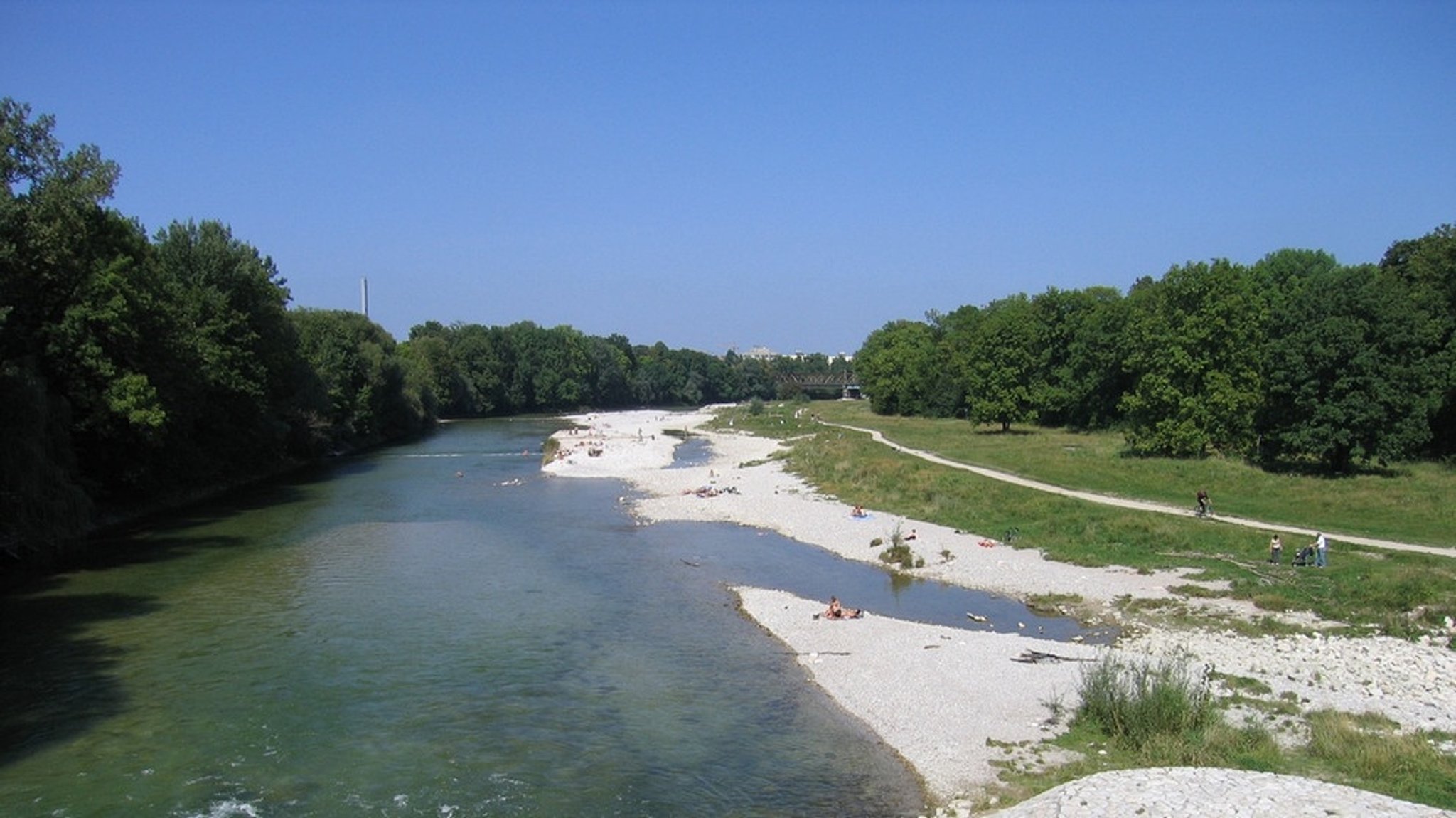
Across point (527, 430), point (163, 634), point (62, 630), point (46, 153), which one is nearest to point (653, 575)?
point (163, 634)

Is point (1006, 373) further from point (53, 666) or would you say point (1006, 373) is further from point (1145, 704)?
point (53, 666)

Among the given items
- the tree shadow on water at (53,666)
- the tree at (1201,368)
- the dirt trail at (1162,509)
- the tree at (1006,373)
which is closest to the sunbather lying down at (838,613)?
the dirt trail at (1162,509)

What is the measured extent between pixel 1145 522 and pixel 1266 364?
20055 mm

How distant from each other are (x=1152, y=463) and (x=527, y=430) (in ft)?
279

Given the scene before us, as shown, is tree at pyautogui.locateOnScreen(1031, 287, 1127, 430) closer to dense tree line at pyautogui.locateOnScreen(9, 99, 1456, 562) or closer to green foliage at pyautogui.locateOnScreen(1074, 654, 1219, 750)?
dense tree line at pyautogui.locateOnScreen(9, 99, 1456, 562)

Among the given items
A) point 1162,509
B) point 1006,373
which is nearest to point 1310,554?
point 1162,509

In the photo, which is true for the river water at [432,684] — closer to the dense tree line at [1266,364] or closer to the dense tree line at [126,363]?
the dense tree line at [126,363]

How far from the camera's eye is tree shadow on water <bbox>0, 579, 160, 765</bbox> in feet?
60.0

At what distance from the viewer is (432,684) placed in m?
21.4

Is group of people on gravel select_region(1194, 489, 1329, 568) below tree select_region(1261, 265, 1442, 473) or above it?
below

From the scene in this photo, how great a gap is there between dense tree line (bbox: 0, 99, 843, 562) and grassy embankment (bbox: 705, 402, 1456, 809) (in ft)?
108

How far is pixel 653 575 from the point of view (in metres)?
33.3

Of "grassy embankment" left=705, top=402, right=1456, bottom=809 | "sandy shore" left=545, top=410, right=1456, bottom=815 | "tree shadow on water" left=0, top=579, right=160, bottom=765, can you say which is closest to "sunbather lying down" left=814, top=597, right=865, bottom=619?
"sandy shore" left=545, top=410, right=1456, bottom=815

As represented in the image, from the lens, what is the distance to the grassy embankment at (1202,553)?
15.2m
